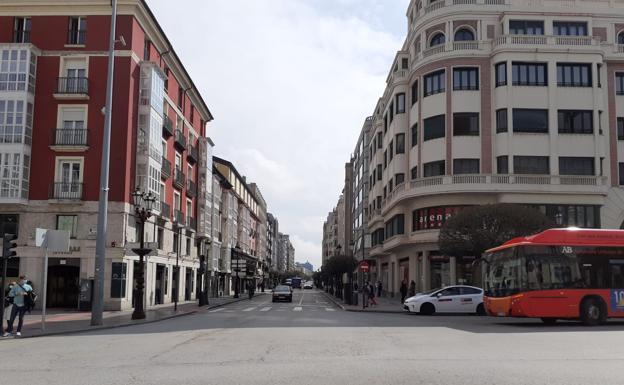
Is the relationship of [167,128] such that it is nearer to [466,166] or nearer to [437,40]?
[466,166]

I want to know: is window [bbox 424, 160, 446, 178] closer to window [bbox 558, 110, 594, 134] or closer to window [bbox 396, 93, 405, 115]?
window [bbox 396, 93, 405, 115]

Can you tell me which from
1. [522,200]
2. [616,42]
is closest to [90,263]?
[522,200]

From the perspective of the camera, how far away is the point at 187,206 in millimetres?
49312

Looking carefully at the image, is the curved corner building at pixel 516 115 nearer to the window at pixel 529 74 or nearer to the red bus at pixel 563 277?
the window at pixel 529 74

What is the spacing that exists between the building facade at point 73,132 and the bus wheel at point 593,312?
802 inches

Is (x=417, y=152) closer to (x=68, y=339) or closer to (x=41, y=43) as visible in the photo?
(x=41, y=43)

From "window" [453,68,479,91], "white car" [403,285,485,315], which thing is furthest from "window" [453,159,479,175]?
"white car" [403,285,485,315]

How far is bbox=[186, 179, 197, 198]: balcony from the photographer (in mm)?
48812

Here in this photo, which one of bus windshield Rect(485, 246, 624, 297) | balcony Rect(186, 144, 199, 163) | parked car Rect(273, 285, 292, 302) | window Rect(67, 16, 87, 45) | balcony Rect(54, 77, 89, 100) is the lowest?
parked car Rect(273, 285, 292, 302)

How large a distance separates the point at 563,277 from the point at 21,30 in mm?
32088

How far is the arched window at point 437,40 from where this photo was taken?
150 feet

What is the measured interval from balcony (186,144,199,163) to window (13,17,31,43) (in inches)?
651

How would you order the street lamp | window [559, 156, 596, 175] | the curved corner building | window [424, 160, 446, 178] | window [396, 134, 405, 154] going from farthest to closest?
window [396, 134, 405, 154] → window [424, 160, 446, 178] → window [559, 156, 596, 175] → the curved corner building → the street lamp

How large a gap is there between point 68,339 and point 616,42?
144 feet
